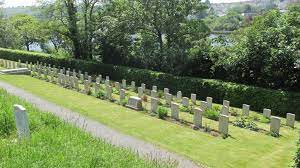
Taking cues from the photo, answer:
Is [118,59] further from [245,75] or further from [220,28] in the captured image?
[220,28]

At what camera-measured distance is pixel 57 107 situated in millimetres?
17062

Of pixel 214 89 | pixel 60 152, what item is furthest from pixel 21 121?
pixel 214 89

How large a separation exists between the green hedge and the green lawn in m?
2.03

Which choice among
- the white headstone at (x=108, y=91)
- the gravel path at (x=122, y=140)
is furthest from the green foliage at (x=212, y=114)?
the white headstone at (x=108, y=91)

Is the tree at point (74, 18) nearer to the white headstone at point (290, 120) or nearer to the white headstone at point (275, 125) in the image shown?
the white headstone at point (290, 120)

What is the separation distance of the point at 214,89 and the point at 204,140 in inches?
311

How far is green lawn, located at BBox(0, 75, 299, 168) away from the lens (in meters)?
10.8

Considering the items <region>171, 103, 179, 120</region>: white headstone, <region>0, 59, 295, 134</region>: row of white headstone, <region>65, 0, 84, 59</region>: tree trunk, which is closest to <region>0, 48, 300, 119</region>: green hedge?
<region>0, 59, 295, 134</region>: row of white headstone

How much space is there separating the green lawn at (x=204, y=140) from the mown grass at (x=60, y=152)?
132 inches

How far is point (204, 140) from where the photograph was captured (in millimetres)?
12547

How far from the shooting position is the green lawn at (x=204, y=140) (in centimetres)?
1082

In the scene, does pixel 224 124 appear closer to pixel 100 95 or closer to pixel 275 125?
pixel 275 125

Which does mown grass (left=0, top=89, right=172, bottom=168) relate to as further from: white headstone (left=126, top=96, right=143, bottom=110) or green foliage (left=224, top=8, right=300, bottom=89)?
green foliage (left=224, top=8, right=300, bottom=89)

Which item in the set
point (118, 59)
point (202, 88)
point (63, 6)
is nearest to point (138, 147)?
point (202, 88)
